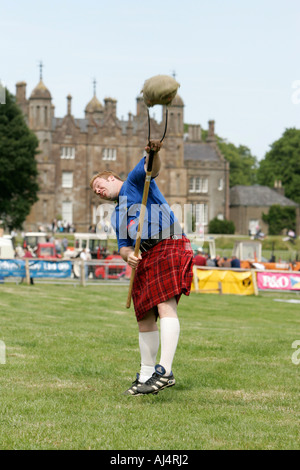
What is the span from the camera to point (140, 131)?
319ft

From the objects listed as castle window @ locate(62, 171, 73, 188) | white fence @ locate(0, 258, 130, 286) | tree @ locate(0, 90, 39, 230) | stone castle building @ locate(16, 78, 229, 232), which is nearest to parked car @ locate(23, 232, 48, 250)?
tree @ locate(0, 90, 39, 230)

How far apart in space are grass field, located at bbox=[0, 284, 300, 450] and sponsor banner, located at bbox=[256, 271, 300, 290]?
14.3 meters

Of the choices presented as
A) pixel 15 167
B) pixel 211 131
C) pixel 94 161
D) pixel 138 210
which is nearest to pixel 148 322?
A: pixel 138 210

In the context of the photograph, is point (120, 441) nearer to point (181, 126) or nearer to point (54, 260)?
point (54, 260)

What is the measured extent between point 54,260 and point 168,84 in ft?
72.1

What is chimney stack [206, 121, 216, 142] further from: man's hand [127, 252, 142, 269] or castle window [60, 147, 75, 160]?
man's hand [127, 252, 142, 269]

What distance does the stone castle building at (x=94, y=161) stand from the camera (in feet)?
306

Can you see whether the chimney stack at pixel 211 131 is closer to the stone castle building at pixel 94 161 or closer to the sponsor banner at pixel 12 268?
the stone castle building at pixel 94 161

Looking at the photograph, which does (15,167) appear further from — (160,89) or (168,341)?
(160,89)

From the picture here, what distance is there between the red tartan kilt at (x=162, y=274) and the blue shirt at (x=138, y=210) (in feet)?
0.51

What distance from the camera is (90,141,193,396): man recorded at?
6.45 m

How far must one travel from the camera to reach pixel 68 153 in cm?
9506

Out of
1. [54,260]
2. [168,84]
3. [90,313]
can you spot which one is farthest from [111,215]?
[54,260]

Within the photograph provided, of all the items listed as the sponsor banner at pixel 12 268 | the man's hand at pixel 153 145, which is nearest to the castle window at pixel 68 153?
the sponsor banner at pixel 12 268
